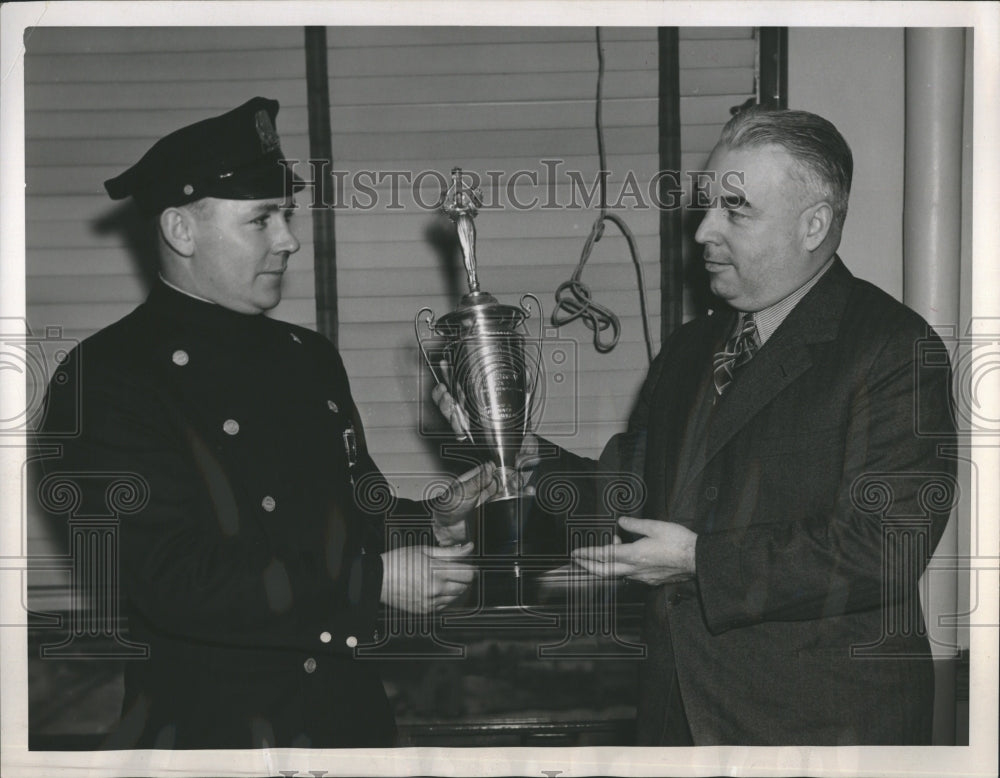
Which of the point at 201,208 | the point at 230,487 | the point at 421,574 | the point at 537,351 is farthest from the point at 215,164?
the point at 421,574

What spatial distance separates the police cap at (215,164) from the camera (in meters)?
2.50

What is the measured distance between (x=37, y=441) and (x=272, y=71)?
1062 millimetres

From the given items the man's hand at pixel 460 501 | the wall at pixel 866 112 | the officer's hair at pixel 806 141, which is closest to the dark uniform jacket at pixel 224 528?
the man's hand at pixel 460 501

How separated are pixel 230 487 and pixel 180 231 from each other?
602 mm

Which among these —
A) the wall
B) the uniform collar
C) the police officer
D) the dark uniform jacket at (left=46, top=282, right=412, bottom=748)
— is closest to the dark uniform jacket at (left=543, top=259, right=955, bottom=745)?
the wall

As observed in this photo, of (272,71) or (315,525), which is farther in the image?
(272,71)

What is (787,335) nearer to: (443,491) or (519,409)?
(519,409)

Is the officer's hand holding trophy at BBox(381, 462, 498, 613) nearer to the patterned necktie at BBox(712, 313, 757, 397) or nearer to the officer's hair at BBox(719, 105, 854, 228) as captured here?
the patterned necktie at BBox(712, 313, 757, 397)

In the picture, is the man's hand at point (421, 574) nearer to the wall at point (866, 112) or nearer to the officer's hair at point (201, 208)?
the officer's hair at point (201, 208)

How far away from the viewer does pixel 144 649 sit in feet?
8.42

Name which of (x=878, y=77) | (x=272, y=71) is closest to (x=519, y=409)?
(x=272, y=71)

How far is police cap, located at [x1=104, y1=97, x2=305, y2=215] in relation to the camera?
98.3 inches

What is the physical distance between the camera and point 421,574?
2576 mm

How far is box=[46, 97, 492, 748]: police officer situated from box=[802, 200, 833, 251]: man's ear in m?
0.95
